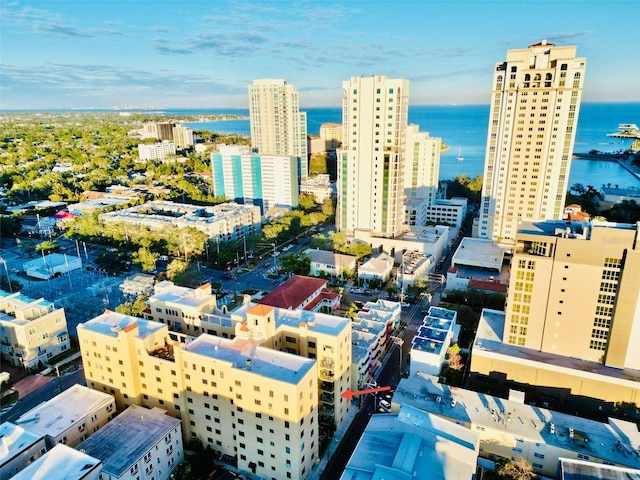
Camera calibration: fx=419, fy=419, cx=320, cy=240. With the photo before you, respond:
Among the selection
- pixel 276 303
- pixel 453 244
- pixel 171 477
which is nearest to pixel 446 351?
pixel 276 303

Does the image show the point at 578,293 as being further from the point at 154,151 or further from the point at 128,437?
the point at 154,151

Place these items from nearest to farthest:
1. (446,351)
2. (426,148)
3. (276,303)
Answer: (446,351) < (276,303) < (426,148)

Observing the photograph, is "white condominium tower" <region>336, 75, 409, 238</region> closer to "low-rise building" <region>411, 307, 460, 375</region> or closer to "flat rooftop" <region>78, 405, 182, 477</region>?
"low-rise building" <region>411, 307, 460, 375</region>

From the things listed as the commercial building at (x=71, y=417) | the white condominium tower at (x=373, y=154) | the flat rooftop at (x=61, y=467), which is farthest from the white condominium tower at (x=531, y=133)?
the flat rooftop at (x=61, y=467)

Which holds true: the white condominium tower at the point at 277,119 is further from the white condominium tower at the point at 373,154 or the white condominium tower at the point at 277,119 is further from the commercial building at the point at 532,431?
the commercial building at the point at 532,431

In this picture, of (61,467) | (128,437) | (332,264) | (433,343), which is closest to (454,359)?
(433,343)

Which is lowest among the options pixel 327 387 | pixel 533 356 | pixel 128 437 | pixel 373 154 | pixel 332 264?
pixel 128 437

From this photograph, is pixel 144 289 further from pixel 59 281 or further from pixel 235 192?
pixel 235 192
